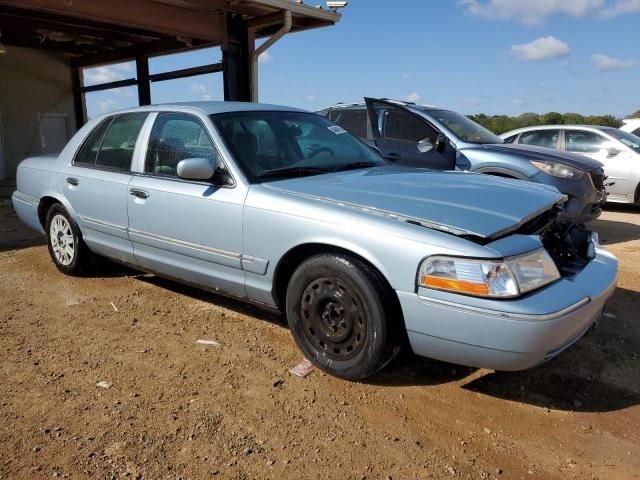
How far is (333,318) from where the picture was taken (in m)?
3.08

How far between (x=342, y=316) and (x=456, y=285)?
716 millimetres

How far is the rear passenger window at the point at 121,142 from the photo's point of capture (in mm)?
4344

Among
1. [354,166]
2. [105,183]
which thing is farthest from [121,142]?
[354,166]

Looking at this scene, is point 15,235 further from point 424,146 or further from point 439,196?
point 439,196

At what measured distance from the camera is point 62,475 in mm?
2334

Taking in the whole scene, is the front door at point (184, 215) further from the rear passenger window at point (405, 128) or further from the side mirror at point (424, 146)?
the rear passenger window at point (405, 128)

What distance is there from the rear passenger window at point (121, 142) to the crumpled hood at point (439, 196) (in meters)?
1.56

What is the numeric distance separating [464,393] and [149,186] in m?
2.62

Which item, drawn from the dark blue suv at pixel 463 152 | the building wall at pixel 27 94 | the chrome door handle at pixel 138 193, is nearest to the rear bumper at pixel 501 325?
the chrome door handle at pixel 138 193

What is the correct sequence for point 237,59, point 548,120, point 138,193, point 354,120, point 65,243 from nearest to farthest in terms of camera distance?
1. point 138,193
2. point 65,243
3. point 354,120
4. point 237,59
5. point 548,120

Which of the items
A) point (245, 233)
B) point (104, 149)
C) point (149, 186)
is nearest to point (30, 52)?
point (104, 149)

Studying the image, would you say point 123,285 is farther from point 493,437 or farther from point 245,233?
point 493,437

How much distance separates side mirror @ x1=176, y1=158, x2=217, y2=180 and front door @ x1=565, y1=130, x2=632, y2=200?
7.59 m

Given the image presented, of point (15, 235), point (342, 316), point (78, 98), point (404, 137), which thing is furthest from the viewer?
point (78, 98)
